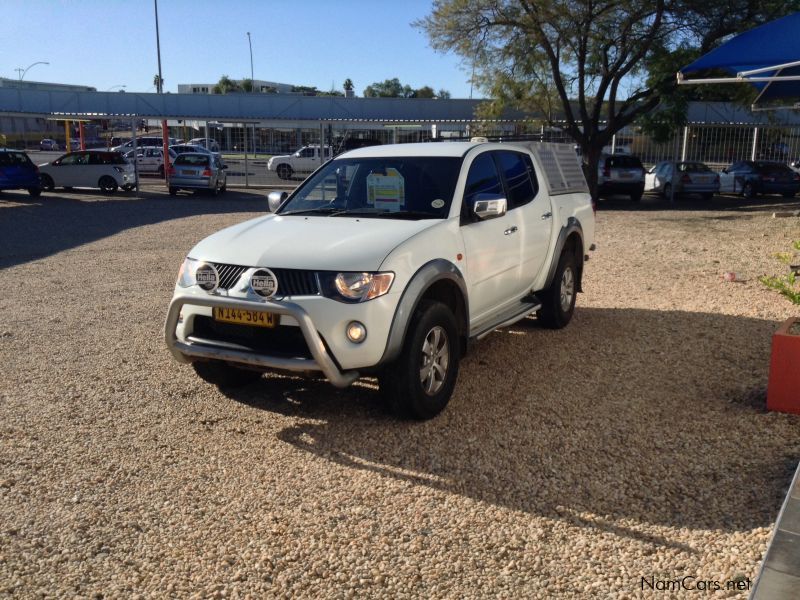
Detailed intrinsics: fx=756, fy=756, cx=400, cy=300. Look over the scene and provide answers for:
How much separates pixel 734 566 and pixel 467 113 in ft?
114

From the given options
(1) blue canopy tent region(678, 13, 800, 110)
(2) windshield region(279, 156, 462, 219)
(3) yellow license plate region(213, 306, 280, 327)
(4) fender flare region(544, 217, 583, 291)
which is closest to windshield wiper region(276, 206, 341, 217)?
(2) windshield region(279, 156, 462, 219)

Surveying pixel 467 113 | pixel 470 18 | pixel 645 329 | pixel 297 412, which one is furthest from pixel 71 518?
pixel 467 113

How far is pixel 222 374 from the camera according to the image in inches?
222

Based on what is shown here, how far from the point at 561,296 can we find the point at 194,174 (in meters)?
20.9

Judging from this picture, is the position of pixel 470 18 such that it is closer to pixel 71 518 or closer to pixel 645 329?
pixel 645 329

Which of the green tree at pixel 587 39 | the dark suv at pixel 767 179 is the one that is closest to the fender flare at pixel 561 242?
the green tree at pixel 587 39

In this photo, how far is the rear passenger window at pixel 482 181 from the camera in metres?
5.77

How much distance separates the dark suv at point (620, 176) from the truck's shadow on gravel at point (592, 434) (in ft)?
62.3

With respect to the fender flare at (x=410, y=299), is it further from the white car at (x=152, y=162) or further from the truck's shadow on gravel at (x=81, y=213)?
the white car at (x=152, y=162)

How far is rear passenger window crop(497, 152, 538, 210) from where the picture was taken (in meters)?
6.51

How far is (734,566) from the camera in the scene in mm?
3414

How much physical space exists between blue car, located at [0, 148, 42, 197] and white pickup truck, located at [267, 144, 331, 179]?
12.3 metres

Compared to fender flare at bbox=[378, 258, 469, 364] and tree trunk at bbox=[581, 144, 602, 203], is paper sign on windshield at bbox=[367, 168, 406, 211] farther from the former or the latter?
tree trunk at bbox=[581, 144, 602, 203]

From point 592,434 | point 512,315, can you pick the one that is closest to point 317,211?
point 512,315
